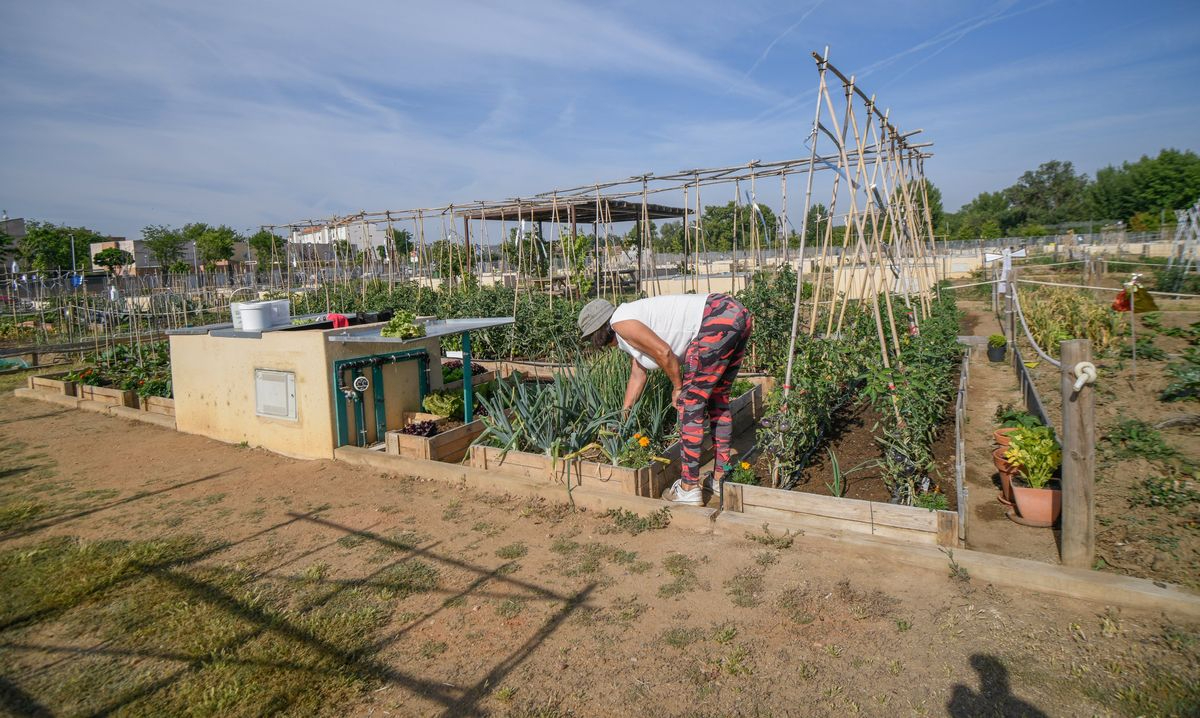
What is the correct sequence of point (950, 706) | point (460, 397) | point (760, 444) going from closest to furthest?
point (950, 706), point (760, 444), point (460, 397)

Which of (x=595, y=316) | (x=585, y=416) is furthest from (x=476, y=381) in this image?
(x=595, y=316)

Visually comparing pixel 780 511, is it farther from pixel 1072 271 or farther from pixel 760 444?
pixel 1072 271

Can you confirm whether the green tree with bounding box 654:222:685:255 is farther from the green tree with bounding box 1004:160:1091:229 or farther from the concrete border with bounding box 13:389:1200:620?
the green tree with bounding box 1004:160:1091:229

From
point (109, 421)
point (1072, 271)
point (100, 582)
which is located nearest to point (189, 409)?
point (109, 421)

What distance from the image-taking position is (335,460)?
5781 millimetres

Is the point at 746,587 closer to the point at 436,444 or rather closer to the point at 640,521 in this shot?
the point at 640,521

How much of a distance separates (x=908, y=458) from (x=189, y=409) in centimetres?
715

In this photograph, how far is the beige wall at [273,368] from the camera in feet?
18.9

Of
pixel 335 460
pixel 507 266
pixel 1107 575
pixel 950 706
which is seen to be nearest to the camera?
pixel 950 706

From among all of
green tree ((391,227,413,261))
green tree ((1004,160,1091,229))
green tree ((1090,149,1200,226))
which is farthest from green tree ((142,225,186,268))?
green tree ((1004,160,1091,229))

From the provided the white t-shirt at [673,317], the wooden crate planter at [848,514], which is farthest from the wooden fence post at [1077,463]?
the white t-shirt at [673,317]

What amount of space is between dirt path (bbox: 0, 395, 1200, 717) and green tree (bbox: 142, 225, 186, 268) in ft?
127

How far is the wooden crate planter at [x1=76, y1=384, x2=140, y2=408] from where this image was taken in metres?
8.21

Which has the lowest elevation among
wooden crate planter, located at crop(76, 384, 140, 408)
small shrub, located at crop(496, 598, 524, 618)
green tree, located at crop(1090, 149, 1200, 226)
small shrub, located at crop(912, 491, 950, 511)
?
small shrub, located at crop(496, 598, 524, 618)
